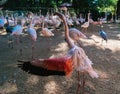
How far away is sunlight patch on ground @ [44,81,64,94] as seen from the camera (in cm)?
640

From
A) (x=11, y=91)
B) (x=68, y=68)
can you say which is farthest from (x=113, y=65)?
(x=68, y=68)

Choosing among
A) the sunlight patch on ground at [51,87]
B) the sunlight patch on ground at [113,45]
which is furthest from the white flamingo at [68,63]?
the sunlight patch on ground at [113,45]

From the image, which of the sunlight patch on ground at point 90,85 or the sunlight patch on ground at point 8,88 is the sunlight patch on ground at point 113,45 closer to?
the sunlight patch on ground at point 90,85

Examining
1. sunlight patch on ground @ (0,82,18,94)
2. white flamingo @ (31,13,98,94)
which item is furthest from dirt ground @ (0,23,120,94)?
white flamingo @ (31,13,98,94)

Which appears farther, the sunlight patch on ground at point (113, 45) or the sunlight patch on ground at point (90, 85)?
the sunlight patch on ground at point (113, 45)

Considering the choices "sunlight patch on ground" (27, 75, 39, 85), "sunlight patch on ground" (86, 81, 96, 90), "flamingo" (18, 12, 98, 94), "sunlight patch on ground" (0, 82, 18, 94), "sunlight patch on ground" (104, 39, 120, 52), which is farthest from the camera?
"sunlight patch on ground" (104, 39, 120, 52)

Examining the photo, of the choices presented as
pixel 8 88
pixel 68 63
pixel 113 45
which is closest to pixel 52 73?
pixel 68 63

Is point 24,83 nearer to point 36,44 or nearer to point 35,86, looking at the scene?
point 35,86

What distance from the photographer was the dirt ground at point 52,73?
Result: 6.43 meters

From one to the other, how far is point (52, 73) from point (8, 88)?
2141mm

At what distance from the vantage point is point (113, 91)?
650cm

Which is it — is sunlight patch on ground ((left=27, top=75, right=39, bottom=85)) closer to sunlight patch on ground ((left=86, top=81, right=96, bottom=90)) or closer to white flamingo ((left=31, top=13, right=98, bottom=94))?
sunlight patch on ground ((left=86, top=81, right=96, bottom=90))

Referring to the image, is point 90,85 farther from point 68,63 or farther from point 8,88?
point 68,63

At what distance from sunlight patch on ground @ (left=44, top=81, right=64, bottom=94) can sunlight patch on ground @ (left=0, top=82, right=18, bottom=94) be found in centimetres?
67
